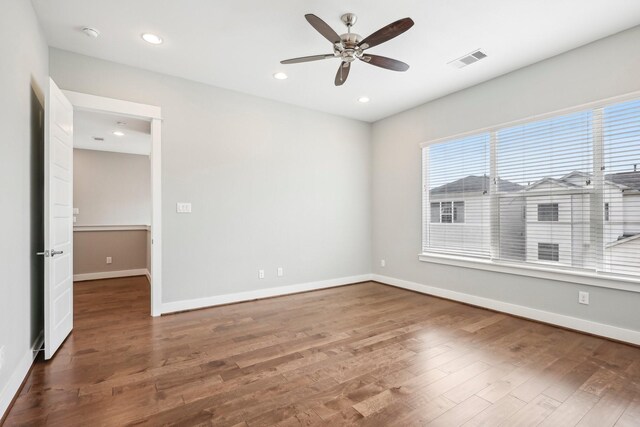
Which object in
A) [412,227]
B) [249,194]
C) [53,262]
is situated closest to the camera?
[53,262]

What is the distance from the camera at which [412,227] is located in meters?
4.86

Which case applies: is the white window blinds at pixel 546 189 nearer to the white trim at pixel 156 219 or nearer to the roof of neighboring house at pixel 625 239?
the roof of neighboring house at pixel 625 239

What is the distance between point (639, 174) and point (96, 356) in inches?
196

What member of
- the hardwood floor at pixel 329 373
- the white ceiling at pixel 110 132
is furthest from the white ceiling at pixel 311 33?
the hardwood floor at pixel 329 373

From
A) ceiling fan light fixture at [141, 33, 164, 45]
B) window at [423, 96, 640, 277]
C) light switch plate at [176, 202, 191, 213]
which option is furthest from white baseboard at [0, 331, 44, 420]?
window at [423, 96, 640, 277]

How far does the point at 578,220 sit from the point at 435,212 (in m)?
1.73

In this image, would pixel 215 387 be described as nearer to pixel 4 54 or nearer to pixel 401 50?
pixel 4 54

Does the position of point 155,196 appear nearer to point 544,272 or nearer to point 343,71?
point 343,71

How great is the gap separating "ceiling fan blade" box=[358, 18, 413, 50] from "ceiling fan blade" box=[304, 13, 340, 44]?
0.81ft

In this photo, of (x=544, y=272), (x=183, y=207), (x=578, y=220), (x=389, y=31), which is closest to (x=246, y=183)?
(x=183, y=207)

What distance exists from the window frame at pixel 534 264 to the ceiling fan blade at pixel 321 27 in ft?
8.15

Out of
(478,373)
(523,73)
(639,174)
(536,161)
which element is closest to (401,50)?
(523,73)

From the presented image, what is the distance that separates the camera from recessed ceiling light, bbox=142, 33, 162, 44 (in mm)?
2895

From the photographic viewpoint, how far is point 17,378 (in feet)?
6.63
